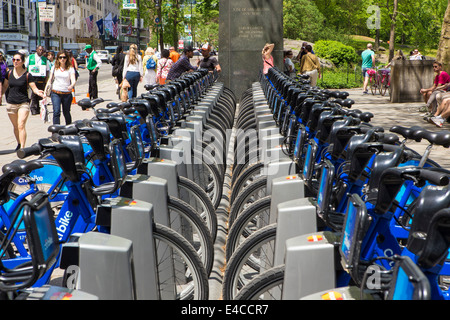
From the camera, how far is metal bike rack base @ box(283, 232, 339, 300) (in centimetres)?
321

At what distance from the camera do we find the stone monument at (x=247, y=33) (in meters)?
18.6

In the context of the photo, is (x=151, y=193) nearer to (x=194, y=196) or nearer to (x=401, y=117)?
(x=194, y=196)

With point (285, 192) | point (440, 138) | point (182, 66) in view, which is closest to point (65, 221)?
point (285, 192)

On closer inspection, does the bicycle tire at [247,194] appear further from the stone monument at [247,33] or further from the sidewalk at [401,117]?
the stone monument at [247,33]

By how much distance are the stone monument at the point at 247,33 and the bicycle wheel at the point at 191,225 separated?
566 inches

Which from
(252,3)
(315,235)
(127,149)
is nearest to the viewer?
(315,235)

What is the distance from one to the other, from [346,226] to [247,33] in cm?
1628

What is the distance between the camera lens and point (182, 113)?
8758mm

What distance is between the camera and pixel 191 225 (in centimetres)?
467

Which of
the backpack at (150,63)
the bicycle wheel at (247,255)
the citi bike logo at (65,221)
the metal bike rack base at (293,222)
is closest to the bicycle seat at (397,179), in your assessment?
the metal bike rack base at (293,222)

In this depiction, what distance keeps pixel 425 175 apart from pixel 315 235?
71 centimetres

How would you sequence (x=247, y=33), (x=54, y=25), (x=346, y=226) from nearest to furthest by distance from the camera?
1. (x=346, y=226)
2. (x=247, y=33)
3. (x=54, y=25)

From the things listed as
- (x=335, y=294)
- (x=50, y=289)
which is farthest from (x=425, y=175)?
(x=50, y=289)
